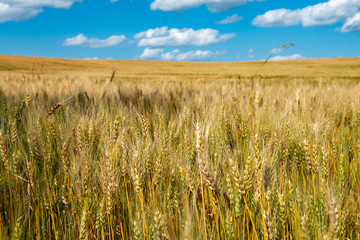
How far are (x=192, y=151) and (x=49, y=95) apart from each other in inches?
126

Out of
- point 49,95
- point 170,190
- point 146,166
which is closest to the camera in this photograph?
point 170,190

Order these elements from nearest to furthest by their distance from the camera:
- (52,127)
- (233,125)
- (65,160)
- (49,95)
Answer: (65,160) < (52,127) < (233,125) < (49,95)

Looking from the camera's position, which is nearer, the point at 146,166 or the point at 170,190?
the point at 170,190

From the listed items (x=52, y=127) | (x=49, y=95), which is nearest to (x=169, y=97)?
(x=49, y=95)

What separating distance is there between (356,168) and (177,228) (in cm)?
99

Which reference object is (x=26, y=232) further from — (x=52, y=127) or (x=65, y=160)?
(x=52, y=127)

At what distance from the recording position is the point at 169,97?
381 cm

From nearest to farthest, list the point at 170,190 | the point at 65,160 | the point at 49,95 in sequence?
the point at 170,190 < the point at 65,160 < the point at 49,95

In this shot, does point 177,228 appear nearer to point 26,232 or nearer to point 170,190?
point 170,190

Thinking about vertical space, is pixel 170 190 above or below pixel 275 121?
below

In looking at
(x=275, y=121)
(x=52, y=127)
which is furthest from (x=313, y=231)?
(x=52, y=127)

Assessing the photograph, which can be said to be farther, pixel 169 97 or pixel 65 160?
pixel 169 97

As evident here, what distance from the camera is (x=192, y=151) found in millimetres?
1233

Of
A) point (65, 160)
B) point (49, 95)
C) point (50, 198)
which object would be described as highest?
point (49, 95)
